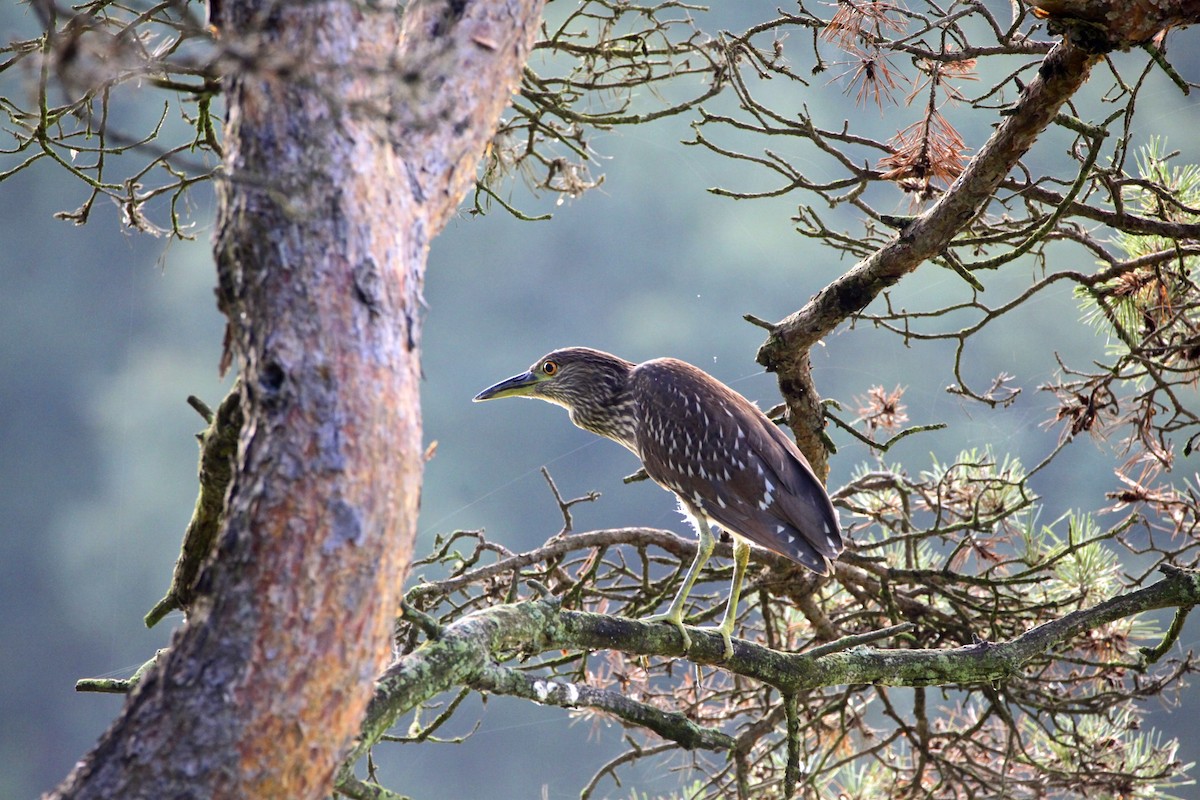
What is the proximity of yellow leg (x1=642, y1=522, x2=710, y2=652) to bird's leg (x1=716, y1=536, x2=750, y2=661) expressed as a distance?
0.24ft

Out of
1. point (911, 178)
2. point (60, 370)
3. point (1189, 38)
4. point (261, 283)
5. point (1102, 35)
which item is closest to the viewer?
point (261, 283)

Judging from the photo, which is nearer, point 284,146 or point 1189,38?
point 284,146

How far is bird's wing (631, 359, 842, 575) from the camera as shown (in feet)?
7.14

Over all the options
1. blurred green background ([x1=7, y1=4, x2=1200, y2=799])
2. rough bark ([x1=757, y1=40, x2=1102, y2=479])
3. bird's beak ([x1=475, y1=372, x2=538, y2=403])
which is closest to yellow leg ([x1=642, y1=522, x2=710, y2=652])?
rough bark ([x1=757, y1=40, x2=1102, y2=479])

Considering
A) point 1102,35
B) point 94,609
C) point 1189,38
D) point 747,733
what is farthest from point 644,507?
point 1102,35

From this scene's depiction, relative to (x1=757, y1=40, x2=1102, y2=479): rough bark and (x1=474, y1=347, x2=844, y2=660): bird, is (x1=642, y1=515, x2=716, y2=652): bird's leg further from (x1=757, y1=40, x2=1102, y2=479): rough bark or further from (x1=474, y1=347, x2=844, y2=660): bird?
(x1=757, y1=40, x2=1102, y2=479): rough bark

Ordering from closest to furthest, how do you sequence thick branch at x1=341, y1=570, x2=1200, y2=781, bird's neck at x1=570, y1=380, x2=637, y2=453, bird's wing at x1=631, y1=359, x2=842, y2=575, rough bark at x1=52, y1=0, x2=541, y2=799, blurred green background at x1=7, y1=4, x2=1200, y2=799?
rough bark at x1=52, y1=0, x2=541, y2=799
thick branch at x1=341, y1=570, x2=1200, y2=781
bird's wing at x1=631, y1=359, x2=842, y2=575
bird's neck at x1=570, y1=380, x2=637, y2=453
blurred green background at x1=7, y1=4, x2=1200, y2=799

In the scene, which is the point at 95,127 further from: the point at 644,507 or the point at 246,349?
the point at 644,507

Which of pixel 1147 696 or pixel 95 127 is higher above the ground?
pixel 95 127

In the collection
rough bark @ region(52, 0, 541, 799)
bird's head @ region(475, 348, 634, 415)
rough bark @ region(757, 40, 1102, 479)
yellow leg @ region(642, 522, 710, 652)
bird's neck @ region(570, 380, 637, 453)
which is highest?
bird's head @ region(475, 348, 634, 415)

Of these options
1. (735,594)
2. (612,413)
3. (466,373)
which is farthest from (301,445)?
(466,373)

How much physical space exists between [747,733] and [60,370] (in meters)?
8.07

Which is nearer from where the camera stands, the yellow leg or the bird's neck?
the yellow leg

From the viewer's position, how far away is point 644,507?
8.22 metres
